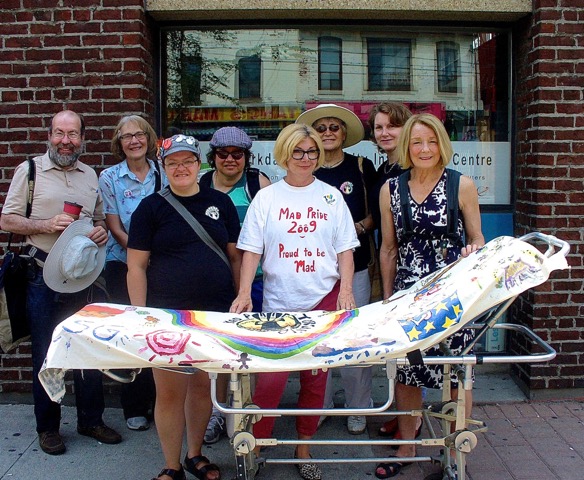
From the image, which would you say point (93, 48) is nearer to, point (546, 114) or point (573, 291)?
point (546, 114)

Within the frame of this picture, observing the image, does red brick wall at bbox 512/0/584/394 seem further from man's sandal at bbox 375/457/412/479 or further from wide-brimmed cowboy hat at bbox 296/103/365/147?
man's sandal at bbox 375/457/412/479

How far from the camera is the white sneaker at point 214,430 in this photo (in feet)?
13.7

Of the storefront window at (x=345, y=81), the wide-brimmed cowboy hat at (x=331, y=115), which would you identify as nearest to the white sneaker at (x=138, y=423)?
the storefront window at (x=345, y=81)

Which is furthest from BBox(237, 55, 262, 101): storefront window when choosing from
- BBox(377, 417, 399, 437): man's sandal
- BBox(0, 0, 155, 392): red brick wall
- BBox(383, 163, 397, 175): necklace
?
BBox(377, 417, 399, 437): man's sandal

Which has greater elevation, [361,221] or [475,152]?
[475,152]

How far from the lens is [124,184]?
13.9 ft

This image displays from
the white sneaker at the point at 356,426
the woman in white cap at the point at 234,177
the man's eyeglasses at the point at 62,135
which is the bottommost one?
the white sneaker at the point at 356,426

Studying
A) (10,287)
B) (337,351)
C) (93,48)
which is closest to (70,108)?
(93,48)

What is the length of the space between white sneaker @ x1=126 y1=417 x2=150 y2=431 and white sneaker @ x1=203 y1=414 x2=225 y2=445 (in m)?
0.47

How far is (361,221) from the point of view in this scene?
13.8 ft

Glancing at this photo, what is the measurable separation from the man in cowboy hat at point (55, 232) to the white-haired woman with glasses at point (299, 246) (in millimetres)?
961

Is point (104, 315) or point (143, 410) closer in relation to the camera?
point (104, 315)

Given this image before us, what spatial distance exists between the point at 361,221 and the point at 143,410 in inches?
75.1

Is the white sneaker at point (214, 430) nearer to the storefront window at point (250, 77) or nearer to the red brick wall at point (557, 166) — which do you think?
the red brick wall at point (557, 166)
